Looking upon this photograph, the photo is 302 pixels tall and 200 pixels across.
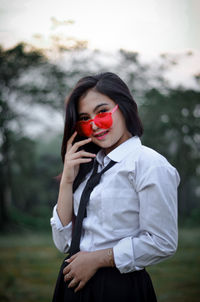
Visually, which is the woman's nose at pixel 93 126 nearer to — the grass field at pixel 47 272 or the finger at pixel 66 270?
the finger at pixel 66 270

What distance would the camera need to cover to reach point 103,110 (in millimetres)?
1504

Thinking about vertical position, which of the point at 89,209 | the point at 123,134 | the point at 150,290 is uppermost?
the point at 123,134

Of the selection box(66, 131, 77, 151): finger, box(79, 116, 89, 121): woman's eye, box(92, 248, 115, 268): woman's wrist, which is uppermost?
box(79, 116, 89, 121): woman's eye

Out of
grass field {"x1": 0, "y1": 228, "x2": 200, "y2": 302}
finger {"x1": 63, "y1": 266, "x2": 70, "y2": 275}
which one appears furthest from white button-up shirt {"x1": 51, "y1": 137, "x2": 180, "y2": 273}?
grass field {"x1": 0, "y1": 228, "x2": 200, "y2": 302}

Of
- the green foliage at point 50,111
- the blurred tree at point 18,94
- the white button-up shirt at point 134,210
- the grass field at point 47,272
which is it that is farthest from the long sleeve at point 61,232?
the blurred tree at point 18,94

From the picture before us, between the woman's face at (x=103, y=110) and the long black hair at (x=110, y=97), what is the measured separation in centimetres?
2

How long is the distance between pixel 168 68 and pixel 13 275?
4.90 m

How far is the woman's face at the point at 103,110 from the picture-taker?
1495 mm

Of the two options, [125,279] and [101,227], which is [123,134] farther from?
[125,279]

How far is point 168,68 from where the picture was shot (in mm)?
6312

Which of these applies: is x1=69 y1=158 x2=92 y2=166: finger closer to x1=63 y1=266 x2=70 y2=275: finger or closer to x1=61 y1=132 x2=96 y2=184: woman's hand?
x1=61 y1=132 x2=96 y2=184: woman's hand

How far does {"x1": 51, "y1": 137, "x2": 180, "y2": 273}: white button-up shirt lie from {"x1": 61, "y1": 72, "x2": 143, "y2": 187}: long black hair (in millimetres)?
120

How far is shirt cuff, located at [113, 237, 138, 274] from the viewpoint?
1.22 m

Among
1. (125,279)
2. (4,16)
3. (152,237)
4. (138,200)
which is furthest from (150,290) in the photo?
(4,16)
